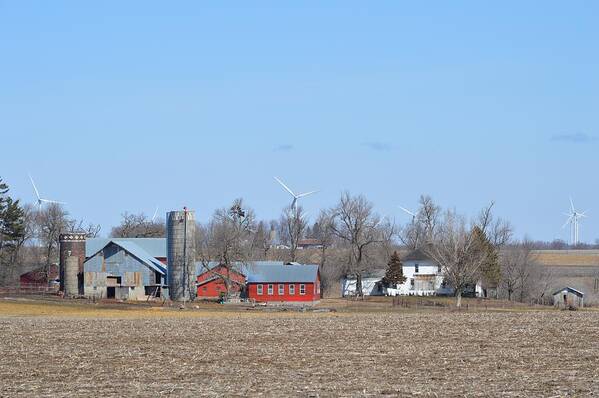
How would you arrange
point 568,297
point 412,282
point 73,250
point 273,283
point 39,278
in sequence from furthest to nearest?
1. point 412,282
2. point 39,278
3. point 568,297
4. point 273,283
5. point 73,250

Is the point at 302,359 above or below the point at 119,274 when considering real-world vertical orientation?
below

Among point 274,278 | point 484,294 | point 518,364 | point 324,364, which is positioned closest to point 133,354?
point 324,364

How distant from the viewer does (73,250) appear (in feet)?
337

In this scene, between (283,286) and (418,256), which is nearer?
(283,286)

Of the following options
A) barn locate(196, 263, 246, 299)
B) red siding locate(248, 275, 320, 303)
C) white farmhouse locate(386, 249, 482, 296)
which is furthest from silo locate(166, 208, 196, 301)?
white farmhouse locate(386, 249, 482, 296)

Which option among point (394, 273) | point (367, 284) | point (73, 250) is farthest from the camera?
point (367, 284)

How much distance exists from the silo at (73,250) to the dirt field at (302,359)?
48305mm

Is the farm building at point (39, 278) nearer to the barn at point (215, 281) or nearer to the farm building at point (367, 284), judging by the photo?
the barn at point (215, 281)

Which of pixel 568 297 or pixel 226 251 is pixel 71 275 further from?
pixel 568 297

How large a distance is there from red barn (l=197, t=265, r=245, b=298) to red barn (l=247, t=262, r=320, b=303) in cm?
179

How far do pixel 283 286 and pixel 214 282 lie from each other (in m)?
7.27

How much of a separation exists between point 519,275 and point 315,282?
92.1 feet

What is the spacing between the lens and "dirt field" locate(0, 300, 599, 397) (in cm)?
2650

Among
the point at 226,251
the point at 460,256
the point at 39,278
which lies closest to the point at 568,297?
the point at 460,256
